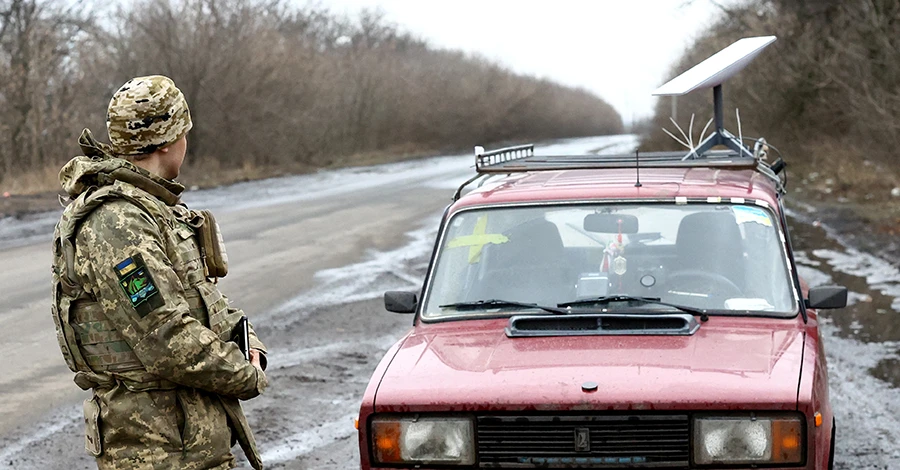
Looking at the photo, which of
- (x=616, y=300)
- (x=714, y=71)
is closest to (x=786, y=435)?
(x=616, y=300)

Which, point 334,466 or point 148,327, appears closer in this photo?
point 148,327

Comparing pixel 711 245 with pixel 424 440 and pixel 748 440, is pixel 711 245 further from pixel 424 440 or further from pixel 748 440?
pixel 424 440

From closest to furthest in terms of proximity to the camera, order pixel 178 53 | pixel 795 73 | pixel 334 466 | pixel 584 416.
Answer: pixel 584 416 → pixel 334 466 → pixel 795 73 → pixel 178 53

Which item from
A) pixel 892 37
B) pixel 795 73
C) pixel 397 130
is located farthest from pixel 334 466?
pixel 397 130

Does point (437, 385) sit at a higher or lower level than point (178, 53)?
lower

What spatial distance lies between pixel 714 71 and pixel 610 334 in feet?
8.85

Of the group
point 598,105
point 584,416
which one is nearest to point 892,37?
point 584,416

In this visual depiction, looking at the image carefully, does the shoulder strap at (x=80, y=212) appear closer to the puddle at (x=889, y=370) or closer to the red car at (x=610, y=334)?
the red car at (x=610, y=334)

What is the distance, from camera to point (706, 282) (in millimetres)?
4699

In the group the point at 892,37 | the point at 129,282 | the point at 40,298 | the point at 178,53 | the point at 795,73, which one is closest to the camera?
the point at 129,282

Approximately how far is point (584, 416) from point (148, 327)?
1510 mm

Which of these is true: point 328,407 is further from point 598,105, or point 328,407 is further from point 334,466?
point 598,105

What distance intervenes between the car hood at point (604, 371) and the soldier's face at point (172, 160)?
1148 millimetres

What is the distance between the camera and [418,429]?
3814mm
